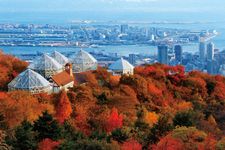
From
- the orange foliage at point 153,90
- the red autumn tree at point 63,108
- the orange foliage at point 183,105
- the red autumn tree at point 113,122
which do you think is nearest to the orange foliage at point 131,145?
the red autumn tree at point 113,122

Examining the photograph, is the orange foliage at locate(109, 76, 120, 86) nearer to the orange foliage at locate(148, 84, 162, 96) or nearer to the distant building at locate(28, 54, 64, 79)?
the orange foliage at locate(148, 84, 162, 96)

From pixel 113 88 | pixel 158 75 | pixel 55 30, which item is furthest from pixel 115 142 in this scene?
pixel 55 30

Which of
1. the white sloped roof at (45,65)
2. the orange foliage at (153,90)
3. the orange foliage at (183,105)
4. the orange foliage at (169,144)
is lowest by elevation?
the orange foliage at (183,105)

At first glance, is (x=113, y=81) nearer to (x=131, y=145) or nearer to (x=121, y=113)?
(x=121, y=113)

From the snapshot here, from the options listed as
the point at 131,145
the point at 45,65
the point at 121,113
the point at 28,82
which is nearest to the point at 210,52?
the point at 45,65

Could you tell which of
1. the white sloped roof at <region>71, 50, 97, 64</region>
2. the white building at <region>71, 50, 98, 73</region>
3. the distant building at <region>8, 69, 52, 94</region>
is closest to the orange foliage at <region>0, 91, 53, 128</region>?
the distant building at <region>8, 69, 52, 94</region>

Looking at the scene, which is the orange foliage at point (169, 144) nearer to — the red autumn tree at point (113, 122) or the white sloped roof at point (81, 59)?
the red autumn tree at point (113, 122)

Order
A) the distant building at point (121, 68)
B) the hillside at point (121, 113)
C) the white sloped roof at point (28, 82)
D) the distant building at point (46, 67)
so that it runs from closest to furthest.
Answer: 1. the hillside at point (121, 113)
2. the white sloped roof at point (28, 82)
3. the distant building at point (46, 67)
4. the distant building at point (121, 68)

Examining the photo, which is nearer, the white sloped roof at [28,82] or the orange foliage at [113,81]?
the white sloped roof at [28,82]
